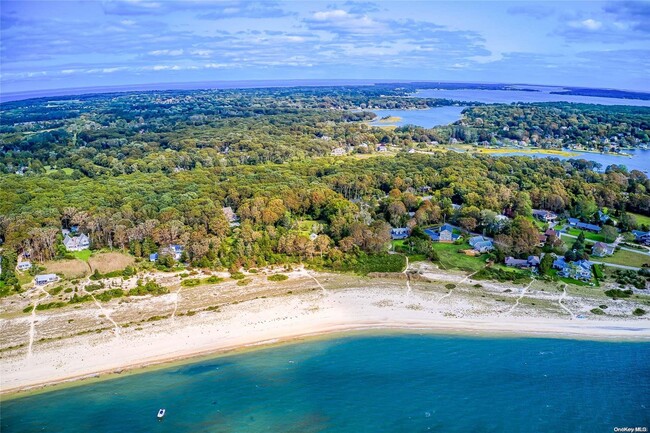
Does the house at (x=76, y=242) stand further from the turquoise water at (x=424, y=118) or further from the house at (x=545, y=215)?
the turquoise water at (x=424, y=118)

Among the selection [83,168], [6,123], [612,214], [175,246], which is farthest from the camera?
[6,123]

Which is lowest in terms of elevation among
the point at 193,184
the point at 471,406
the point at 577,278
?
the point at 471,406

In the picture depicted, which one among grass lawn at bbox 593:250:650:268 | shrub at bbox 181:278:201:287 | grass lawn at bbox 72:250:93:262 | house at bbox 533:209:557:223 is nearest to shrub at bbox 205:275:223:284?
shrub at bbox 181:278:201:287

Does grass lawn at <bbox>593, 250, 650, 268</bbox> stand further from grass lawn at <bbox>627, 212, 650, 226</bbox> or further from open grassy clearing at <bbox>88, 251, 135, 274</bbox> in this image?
open grassy clearing at <bbox>88, 251, 135, 274</bbox>

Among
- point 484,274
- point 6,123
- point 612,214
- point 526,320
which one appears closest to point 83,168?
point 484,274

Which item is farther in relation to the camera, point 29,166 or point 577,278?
point 29,166

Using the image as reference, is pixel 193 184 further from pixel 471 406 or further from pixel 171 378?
pixel 471 406
